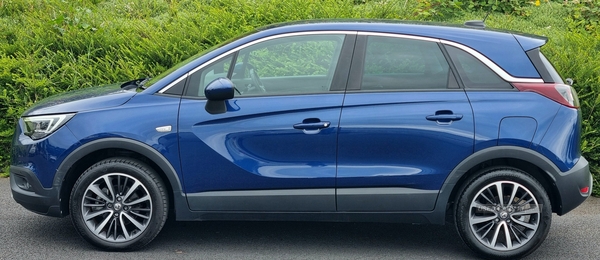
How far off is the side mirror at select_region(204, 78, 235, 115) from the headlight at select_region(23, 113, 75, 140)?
1.00 metres

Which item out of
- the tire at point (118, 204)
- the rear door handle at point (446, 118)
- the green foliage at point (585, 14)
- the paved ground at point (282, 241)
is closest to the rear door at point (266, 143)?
the tire at point (118, 204)

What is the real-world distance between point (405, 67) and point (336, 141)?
0.72 meters

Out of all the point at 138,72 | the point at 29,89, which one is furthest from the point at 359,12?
the point at 29,89

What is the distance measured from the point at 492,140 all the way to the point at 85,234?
2936mm

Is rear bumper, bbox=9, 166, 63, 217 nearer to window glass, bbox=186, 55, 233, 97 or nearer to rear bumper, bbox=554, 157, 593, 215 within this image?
window glass, bbox=186, 55, 233, 97

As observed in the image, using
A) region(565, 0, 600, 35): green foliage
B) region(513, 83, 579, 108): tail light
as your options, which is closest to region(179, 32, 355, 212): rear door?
region(513, 83, 579, 108): tail light

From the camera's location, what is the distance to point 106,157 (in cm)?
562

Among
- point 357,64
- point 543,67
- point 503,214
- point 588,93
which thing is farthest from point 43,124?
point 588,93

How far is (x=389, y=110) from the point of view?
5312mm

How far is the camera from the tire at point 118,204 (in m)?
5.47

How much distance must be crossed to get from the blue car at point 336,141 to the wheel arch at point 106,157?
0.04ft

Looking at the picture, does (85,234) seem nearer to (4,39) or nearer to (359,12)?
(4,39)

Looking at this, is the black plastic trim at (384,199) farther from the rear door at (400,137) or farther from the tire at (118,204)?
the tire at (118,204)

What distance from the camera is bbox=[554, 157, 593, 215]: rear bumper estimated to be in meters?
5.36
